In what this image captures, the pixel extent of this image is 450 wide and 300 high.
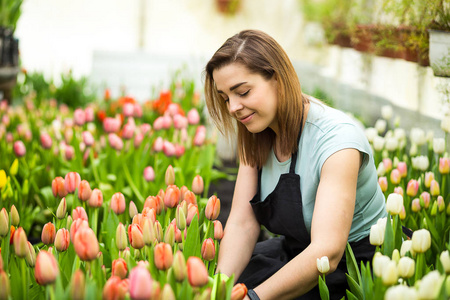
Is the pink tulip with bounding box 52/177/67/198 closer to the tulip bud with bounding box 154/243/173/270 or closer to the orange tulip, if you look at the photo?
the orange tulip

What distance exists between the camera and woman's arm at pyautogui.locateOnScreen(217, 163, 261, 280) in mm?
1647

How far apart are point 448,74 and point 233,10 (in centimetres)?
557

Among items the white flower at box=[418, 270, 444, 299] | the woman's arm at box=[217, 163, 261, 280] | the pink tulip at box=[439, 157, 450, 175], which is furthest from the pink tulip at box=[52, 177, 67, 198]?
the pink tulip at box=[439, 157, 450, 175]

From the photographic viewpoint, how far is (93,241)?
1.08m

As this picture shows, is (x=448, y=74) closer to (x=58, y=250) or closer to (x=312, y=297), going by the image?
(x=312, y=297)

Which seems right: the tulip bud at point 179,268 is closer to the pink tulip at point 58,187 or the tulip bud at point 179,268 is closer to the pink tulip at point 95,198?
the pink tulip at point 95,198

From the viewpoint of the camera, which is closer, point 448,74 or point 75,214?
point 75,214

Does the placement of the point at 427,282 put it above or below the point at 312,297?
above

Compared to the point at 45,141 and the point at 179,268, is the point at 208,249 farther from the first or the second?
the point at 45,141

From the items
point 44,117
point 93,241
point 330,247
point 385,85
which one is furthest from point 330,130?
point 44,117

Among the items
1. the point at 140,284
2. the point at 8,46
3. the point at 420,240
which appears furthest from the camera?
the point at 8,46

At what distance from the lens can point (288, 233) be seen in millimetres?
1718

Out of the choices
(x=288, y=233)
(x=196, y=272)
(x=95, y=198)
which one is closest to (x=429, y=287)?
(x=196, y=272)

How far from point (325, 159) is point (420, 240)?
355 mm
